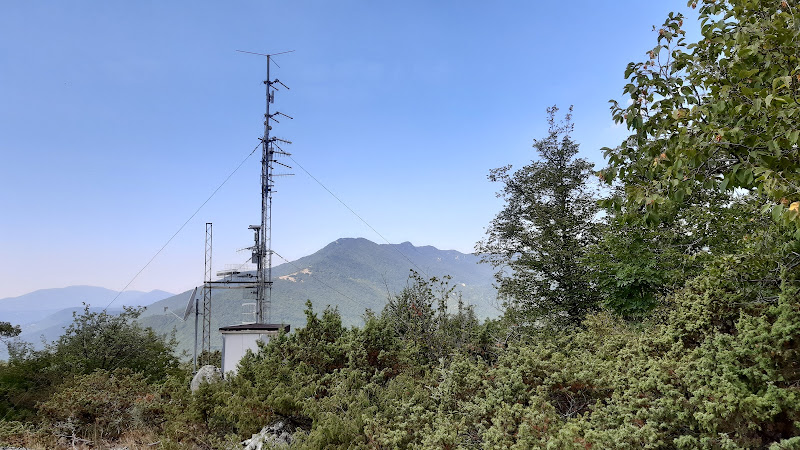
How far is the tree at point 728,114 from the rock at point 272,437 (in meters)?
4.60

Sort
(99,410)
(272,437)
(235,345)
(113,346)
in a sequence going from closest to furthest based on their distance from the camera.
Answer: (272,437), (99,410), (235,345), (113,346)

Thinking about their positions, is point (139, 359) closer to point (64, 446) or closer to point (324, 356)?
point (64, 446)

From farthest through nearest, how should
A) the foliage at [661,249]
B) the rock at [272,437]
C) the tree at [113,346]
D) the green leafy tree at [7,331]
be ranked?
the green leafy tree at [7,331] → the tree at [113,346] → the foliage at [661,249] → the rock at [272,437]

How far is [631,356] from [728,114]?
2546 mm

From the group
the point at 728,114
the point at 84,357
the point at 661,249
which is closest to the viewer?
the point at 728,114

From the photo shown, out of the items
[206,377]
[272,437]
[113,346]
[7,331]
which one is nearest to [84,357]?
[113,346]

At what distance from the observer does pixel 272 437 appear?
16.4 feet

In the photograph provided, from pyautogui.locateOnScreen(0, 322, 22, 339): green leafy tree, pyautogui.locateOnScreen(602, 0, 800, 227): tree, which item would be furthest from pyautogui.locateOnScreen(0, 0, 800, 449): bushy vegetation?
pyautogui.locateOnScreen(0, 322, 22, 339): green leafy tree

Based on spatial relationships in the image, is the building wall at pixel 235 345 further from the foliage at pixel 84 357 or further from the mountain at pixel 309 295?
the mountain at pixel 309 295

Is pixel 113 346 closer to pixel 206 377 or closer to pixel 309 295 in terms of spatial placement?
pixel 206 377

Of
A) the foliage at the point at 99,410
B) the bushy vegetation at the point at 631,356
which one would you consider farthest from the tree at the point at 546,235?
the foliage at the point at 99,410

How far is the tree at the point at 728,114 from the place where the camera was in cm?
317

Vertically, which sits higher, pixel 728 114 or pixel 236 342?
pixel 728 114

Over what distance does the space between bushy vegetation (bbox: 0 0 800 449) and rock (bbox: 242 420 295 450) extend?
9 centimetres
